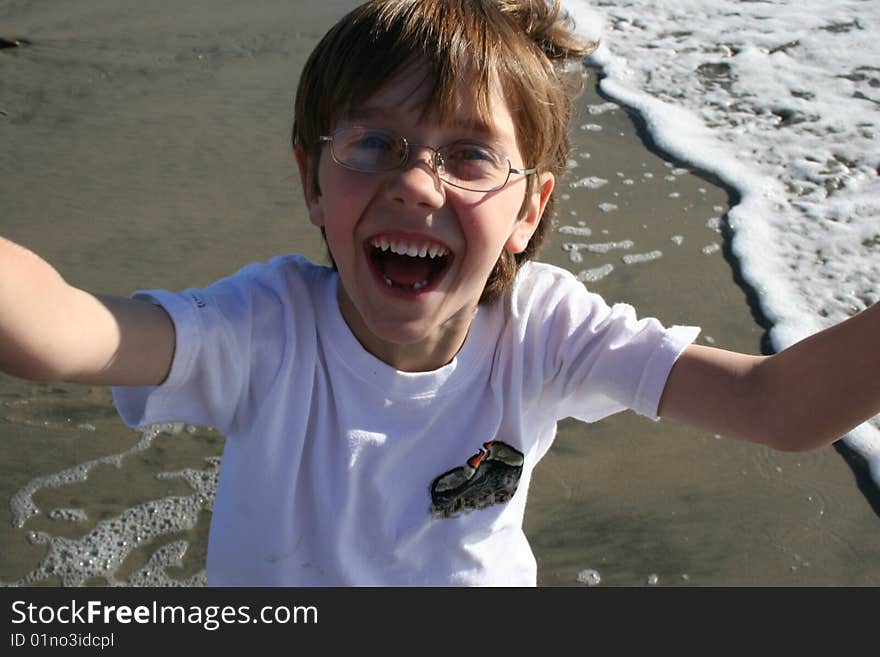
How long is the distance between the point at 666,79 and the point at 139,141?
3.16 metres

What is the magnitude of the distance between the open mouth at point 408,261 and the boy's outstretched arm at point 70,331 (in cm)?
43

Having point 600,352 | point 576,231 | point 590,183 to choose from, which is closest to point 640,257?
point 576,231

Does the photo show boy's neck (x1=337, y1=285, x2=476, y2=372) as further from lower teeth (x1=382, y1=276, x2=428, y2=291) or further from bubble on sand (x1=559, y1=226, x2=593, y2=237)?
bubble on sand (x1=559, y1=226, x2=593, y2=237)

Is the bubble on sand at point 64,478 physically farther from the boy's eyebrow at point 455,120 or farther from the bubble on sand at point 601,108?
the bubble on sand at point 601,108

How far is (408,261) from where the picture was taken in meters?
2.13

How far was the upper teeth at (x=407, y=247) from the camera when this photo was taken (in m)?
2.00

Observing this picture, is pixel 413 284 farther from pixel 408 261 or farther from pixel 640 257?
pixel 640 257

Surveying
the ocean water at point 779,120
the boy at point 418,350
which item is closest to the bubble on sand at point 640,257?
the ocean water at point 779,120

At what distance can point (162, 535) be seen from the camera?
306 cm

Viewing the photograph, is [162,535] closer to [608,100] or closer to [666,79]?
[608,100]

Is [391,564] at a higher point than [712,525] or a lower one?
higher

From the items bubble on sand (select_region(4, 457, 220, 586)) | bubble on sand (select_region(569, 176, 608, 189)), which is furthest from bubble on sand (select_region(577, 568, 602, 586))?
bubble on sand (select_region(569, 176, 608, 189))

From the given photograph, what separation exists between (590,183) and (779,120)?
60.4 inches
